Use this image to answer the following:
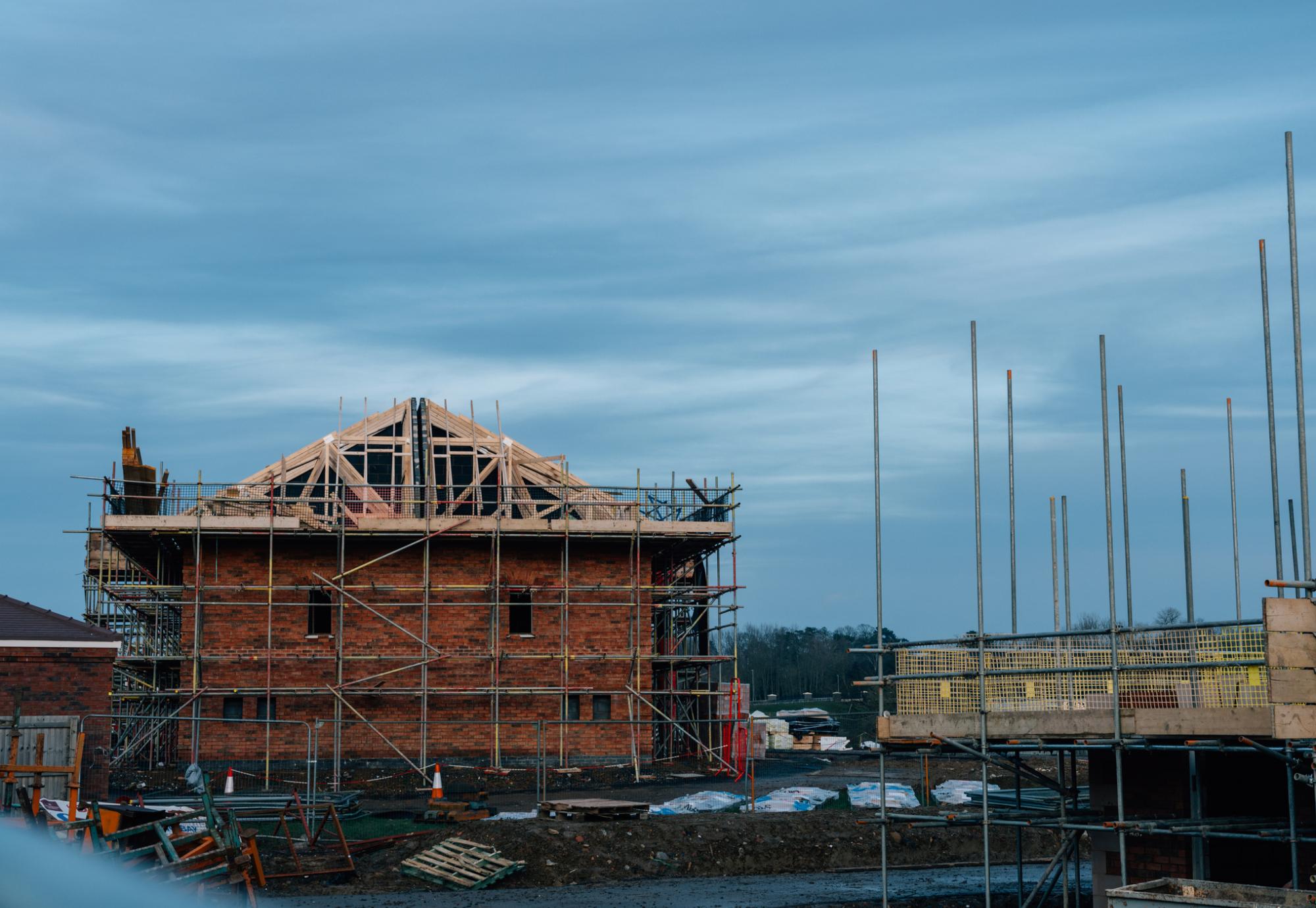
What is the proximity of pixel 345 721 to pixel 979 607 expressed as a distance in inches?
830

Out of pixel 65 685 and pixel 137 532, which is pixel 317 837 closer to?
pixel 65 685

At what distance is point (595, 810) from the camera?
24.3 metres

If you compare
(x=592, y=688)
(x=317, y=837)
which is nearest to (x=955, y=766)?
(x=592, y=688)

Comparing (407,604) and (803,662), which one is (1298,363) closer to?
(407,604)

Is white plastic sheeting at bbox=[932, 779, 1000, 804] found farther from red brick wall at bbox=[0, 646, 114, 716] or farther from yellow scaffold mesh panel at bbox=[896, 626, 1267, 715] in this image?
red brick wall at bbox=[0, 646, 114, 716]

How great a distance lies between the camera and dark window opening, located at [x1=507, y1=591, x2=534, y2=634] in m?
36.2

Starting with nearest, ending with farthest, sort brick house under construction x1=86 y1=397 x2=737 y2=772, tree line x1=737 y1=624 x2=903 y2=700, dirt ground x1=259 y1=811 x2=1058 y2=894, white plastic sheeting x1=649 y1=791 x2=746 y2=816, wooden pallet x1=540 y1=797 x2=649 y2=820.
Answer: dirt ground x1=259 y1=811 x2=1058 y2=894 < wooden pallet x1=540 y1=797 x2=649 y2=820 < white plastic sheeting x1=649 y1=791 x2=746 y2=816 < brick house under construction x1=86 y1=397 x2=737 y2=772 < tree line x1=737 y1=624 x2=903 y2=700

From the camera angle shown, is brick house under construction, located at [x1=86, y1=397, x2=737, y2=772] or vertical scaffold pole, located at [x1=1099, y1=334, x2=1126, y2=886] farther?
brick house under construction, located at [x1=86, y1=397, x2=737, y2=772]

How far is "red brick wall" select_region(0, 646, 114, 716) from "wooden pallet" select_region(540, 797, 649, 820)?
29.7 ft

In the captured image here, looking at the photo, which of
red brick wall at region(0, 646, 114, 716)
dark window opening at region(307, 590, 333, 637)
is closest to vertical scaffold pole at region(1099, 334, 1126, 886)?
red brick wall at region(0, 646, 114, 716)

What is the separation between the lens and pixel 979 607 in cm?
1537

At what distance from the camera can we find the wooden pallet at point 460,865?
20656mm

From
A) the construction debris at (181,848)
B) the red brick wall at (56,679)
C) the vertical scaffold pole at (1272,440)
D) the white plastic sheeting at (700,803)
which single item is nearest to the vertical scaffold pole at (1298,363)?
the vertical scaffold pole at (1272,440)

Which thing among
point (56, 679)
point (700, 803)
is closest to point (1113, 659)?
point (700, 803)
